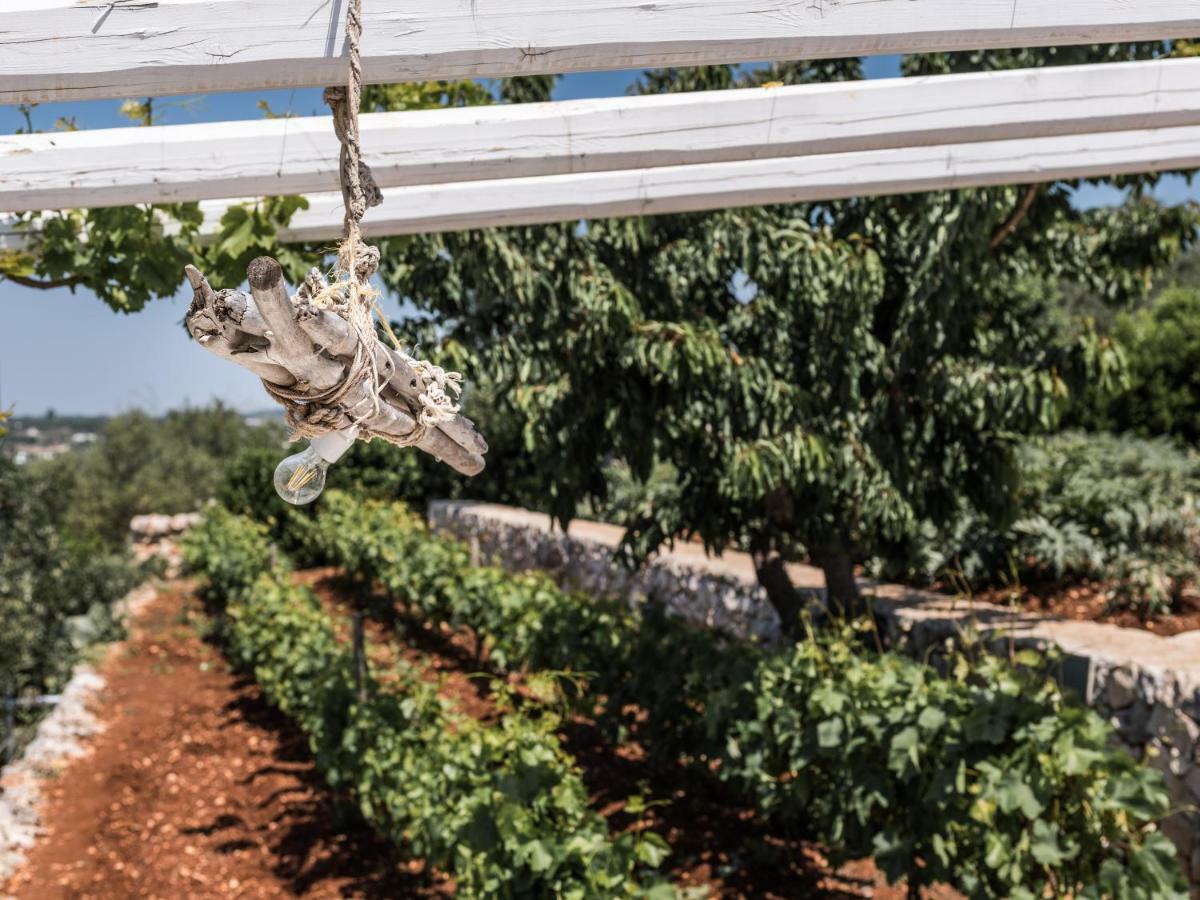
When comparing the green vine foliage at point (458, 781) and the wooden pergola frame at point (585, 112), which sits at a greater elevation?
the wooden pergola frame at point (585, 112)

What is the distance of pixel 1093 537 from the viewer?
585 centimetres

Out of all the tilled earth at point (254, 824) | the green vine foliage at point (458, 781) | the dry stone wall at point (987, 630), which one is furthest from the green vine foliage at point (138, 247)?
the dry stone wall at point (987, 630)

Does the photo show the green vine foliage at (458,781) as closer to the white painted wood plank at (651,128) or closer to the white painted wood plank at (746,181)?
the white painted wood plank at (746,181)

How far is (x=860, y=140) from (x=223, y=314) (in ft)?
4.83

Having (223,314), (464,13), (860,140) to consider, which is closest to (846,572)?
(860,140)

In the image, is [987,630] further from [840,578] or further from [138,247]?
[138,247]

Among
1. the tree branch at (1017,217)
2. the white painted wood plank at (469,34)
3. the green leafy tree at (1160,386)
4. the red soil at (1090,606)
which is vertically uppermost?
the white painted wood plank at (469,34)

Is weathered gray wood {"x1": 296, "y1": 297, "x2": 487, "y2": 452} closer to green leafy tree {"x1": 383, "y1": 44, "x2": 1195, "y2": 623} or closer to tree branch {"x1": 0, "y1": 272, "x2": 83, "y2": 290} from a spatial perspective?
tree branch {"x1": 0, "y1": 272, "x2": 83, "y2": 290}

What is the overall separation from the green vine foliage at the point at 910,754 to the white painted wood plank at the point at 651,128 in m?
1.67

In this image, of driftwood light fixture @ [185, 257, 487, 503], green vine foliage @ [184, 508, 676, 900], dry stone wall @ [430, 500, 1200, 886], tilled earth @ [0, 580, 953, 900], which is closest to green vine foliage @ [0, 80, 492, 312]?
driftwood light fixture @ [185, 257, 487, 503]

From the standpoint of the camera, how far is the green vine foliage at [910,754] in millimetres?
2543

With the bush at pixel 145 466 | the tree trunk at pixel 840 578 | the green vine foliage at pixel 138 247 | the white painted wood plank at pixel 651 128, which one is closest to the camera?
the white painted wood plank at pixel 651 128

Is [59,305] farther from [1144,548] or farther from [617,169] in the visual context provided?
[1144,548]

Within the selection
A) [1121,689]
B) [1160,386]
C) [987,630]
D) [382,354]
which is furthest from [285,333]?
[1160,386]
